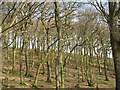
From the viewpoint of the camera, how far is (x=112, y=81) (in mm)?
26766

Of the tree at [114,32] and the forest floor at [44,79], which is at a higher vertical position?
the tree at [114,32]

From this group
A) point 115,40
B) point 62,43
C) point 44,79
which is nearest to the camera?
point 115,40

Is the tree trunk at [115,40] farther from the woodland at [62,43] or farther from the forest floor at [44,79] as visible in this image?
the forest floor at [44,79]

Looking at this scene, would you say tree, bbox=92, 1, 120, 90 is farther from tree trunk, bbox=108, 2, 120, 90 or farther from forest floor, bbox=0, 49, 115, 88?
forest floor, bbox=0, 49, 115, 88

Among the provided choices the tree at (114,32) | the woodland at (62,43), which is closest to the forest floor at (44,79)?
the woodland at (62,43)

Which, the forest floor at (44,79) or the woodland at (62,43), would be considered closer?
the woodland at (62,43)

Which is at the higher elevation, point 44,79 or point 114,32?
point 114,32

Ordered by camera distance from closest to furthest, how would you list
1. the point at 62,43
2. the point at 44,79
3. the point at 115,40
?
the point at 115,40 → the point at 62,43 → the point at 44,79

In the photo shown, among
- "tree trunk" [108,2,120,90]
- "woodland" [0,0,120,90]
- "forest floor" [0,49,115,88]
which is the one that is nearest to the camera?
"tree trunk" [108,2,120,90]

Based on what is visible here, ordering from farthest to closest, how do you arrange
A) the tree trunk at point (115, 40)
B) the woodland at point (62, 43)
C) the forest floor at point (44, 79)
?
the forest floor at point (44, 79)
the woodland at point (62, 43)
the tree trunk at point (115, 40)

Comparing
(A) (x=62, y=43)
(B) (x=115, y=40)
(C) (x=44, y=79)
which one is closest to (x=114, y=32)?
(B) (x=115, y=40)

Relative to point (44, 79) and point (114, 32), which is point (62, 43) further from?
point (44, 79)

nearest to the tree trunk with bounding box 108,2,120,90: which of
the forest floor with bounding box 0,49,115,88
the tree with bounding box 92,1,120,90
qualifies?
the tree with bounding box 92,1,120,90

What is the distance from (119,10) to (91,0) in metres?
1.82
